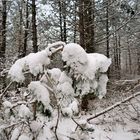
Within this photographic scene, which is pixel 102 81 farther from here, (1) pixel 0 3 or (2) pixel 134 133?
(1) pixel 0 3

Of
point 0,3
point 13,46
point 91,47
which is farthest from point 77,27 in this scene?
point 13,46

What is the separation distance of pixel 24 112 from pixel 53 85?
0.47 m

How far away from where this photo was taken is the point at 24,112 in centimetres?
246

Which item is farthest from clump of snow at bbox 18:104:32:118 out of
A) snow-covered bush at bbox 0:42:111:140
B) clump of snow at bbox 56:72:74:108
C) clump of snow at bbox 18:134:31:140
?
clump of snow at bbox 56:72:74:108

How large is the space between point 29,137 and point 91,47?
1023cm

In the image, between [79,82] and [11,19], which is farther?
[11,19]

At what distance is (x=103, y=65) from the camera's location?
2.04m

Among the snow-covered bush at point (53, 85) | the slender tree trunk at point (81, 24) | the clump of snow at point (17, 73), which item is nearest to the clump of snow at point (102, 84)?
the snow-covered bush at point (53, 85)

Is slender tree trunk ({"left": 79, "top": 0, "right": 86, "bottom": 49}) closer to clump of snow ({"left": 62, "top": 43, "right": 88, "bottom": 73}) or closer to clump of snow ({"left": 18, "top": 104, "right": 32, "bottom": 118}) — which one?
clump of snow ({"left": 18, "top": 104, "right": 32, "bottom": 118})

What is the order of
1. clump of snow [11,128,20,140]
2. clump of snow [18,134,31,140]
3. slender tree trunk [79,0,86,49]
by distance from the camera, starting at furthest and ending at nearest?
slender tree trunk [79,0,86,49]
clump of snow [11,128,20,140]
clump of snow [18,134,31,140]

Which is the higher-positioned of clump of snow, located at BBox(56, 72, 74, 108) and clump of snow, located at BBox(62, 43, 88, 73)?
clump of snow, located at BBox(62, 43, 88, 73)

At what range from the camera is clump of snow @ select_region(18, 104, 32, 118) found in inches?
96.9

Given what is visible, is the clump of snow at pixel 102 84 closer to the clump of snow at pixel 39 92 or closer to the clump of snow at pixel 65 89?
the clump of snow at pixel 65 89

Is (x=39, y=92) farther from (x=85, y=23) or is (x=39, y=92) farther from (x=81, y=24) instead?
(x=85, y=23)
